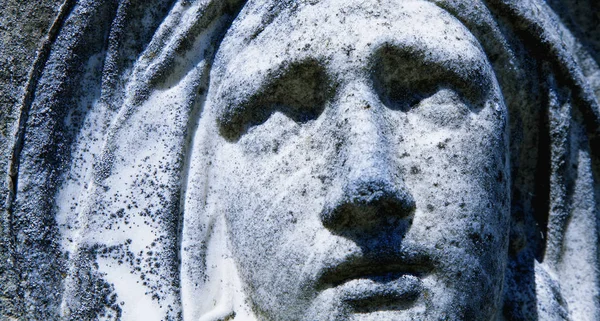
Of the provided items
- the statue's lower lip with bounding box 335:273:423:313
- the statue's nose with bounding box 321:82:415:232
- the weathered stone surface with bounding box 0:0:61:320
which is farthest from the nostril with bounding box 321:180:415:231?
the weathered stone surface with bounding box 0:0:61:320

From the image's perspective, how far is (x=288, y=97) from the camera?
165cm

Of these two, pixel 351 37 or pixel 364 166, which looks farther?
pixel 351 37

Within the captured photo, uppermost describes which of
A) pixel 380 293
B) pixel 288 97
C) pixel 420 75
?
pixel 420 75

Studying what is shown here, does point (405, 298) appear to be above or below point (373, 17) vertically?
below

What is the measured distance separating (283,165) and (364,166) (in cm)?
21

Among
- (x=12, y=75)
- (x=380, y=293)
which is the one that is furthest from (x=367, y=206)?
(x=12, y=75)

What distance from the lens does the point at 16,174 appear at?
158 cm

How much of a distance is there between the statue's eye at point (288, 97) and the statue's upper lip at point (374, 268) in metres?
0.34

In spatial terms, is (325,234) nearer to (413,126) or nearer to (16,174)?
(413,126)

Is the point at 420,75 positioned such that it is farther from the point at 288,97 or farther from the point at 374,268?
the point at 374,268

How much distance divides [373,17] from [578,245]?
764 mm

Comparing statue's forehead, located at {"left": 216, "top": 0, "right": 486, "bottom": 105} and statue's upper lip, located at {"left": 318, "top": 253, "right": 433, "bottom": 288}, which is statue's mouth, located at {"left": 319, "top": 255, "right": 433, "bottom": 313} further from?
statue's forehead, located at {"left": 216, "top": 0, "right": 486, "bottom": 105}

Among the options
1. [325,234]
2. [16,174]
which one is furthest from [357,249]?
[16,174]

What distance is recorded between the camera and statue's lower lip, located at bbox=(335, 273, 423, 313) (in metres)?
1.42
